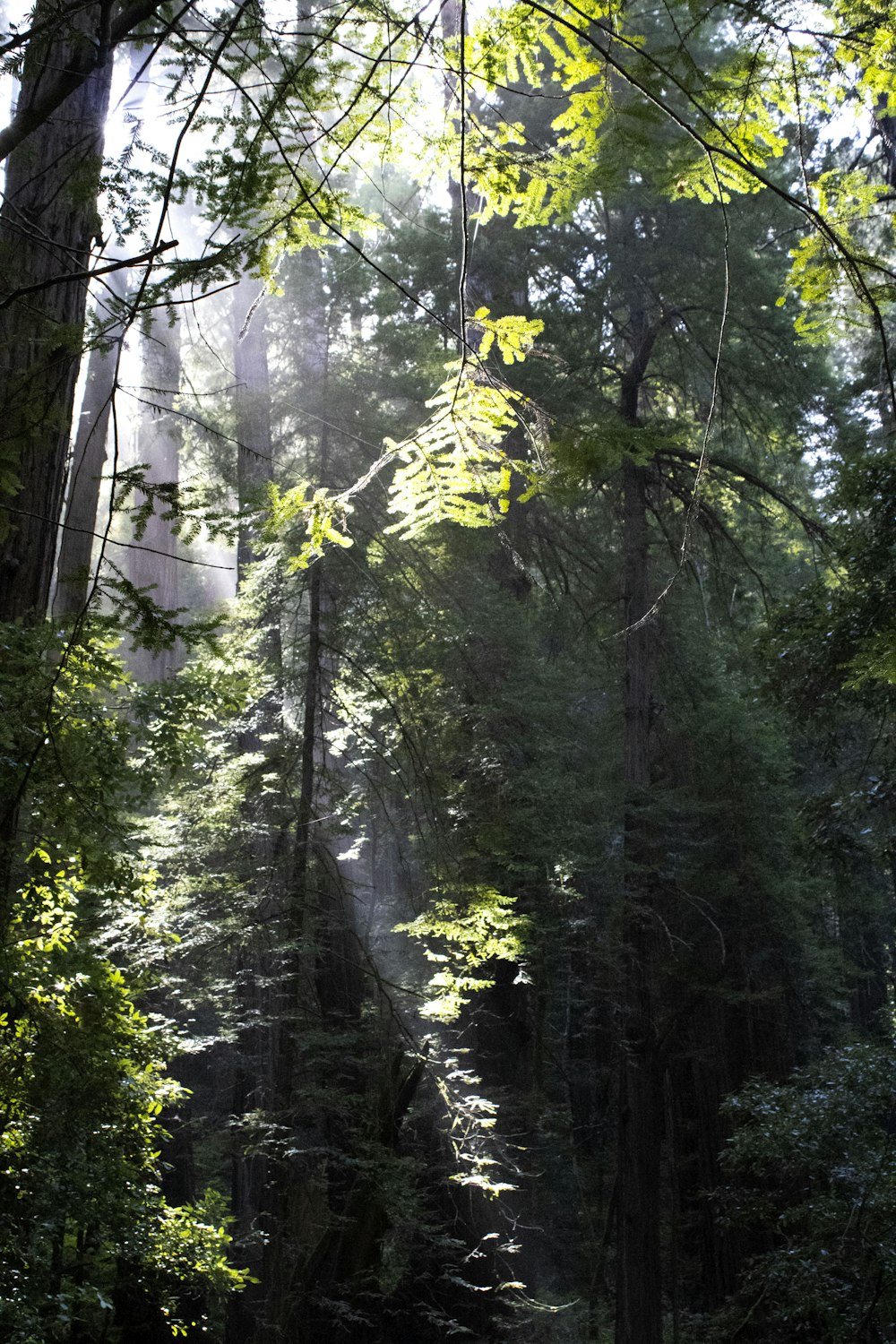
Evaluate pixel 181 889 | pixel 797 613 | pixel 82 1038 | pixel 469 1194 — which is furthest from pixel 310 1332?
pixel 797 613

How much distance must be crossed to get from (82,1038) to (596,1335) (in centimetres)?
1319

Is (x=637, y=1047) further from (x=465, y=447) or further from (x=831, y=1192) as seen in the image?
(x=465, y=447)

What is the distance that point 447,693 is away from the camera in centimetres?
998

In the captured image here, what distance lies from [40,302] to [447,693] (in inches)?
235

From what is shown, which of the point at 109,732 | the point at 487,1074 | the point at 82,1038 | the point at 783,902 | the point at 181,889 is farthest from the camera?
the point at 783,902

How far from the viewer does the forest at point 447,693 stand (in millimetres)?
3279

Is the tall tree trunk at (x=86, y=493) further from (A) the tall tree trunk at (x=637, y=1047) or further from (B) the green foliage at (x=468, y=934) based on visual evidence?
(A) the tall tree trunk at (x=637, y=1047)

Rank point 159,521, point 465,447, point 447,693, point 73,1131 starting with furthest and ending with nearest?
point 159,521
point 447,693
point 73,1131
point 465,447

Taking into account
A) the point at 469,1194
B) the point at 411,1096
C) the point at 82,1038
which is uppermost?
the point at 82,1038

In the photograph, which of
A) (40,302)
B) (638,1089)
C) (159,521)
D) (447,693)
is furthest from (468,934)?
(159,521)

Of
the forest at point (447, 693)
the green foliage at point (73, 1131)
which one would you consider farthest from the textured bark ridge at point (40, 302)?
the green foliage at point (73, 1131)

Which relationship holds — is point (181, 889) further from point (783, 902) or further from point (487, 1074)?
point (783, 902)

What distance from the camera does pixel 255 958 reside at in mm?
9094

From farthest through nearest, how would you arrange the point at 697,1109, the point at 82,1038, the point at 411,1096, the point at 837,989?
the point at 697,1109, the point at 837,989, the point at 411,1096, the point at 82,1038
